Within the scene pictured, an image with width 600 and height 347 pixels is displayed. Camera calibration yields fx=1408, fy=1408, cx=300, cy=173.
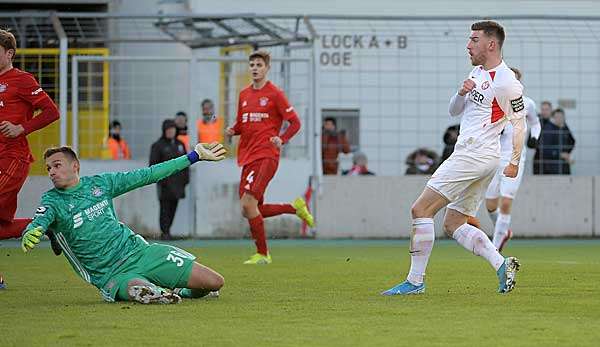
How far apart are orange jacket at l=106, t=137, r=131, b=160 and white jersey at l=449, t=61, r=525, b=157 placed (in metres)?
11.9

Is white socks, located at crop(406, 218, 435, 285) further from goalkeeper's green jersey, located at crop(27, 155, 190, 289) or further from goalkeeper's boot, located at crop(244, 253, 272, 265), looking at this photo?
goalkeeper's boot, located at crop(244, 253, 272, 265)

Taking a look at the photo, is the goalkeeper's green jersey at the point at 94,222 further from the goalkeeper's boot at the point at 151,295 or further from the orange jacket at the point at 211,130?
the orange jacket at the point at 211,130

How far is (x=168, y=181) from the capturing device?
21.5m

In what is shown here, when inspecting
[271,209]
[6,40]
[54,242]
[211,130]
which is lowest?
[271,209]

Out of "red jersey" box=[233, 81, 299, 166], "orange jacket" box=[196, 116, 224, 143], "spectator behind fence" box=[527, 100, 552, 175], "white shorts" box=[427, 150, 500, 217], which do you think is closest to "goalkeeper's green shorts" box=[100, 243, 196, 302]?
"white shorts" box=[427, 150, 500, 217]

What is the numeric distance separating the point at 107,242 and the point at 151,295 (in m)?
0.50

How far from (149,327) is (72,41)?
A: 14.6 m

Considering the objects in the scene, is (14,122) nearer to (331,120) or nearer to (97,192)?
(97,192)

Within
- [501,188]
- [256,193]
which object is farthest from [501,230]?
[256,193]

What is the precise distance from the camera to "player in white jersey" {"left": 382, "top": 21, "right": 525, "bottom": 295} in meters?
10.5

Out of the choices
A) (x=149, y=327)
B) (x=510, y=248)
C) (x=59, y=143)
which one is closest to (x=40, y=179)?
(x=59, y=143)

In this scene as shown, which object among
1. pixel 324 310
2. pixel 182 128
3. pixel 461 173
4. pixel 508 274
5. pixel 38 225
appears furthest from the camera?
pixel 182 128

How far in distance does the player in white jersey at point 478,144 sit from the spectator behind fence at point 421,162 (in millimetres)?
11797

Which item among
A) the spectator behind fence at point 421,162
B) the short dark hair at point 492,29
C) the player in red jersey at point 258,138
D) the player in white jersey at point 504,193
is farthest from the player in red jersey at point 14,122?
the spectator behind fence at point 421,162
